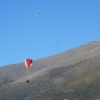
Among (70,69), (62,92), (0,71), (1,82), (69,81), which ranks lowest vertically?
(62,92)

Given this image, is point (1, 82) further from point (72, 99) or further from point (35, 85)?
point (72, 99)

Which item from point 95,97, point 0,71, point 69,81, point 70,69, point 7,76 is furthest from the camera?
point 0,71

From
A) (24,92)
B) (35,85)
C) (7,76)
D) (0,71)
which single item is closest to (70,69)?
(35,85)

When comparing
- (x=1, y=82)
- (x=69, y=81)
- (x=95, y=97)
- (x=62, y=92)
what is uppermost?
(x=1, y=82)

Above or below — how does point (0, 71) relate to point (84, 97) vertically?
Result: above

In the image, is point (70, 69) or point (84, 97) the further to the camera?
point (70, 69)

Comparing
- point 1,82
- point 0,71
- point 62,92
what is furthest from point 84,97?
point 0,71

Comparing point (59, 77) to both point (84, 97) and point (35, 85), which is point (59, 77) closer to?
point (35, 85)

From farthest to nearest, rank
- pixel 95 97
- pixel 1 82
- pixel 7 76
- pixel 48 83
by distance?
pixel 7 76 < pixel 1 82 < pixel 48 83 < pixel 95 97

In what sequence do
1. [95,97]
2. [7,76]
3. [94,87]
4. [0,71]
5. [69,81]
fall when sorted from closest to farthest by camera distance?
[95,97], [94,87], [69,81], [7,76], [0,71]
